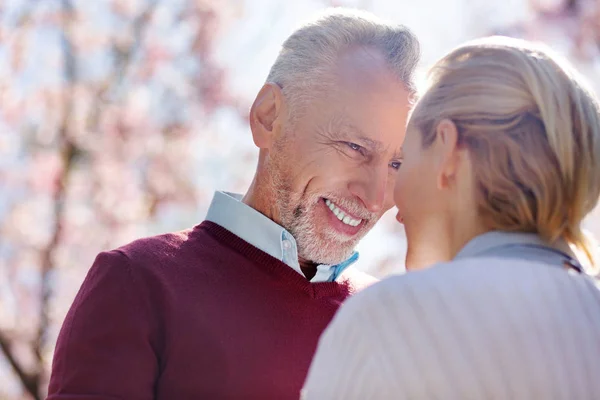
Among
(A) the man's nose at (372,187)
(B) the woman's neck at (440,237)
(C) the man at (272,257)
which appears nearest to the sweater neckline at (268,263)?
(C) the man at (272,257)

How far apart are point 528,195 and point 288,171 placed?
3.68 feet

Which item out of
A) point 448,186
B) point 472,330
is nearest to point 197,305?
point 448,186

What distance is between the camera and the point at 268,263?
7.32 ft

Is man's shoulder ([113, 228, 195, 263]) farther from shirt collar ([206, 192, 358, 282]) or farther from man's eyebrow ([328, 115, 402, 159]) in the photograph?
man's eyebrow ([328, 115, 402, 159])

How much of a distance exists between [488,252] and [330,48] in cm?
126

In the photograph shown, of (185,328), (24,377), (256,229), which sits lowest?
(24,377)

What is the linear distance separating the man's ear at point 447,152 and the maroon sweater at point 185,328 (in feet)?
2.60

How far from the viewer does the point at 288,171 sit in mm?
2367

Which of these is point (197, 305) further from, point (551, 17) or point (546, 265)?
point (551, 17)

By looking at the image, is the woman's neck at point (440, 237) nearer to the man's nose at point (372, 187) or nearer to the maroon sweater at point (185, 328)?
the maroon sweater at point (185, 328)

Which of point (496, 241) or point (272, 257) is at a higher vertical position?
point (496, 241)

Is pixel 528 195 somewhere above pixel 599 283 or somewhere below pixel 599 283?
above

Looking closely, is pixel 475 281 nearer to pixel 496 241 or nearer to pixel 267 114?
pixel 496 241

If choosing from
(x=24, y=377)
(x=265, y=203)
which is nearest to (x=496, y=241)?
(x=265, y=203)
